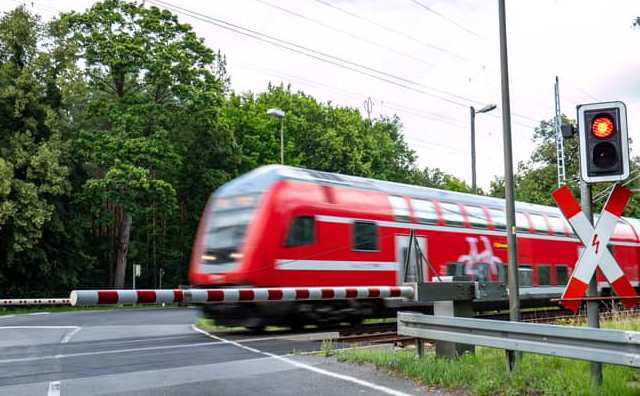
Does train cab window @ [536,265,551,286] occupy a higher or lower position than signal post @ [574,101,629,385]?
lower

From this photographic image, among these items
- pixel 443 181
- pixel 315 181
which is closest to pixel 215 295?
pixel 315 181

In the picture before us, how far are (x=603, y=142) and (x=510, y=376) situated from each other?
2.49 m

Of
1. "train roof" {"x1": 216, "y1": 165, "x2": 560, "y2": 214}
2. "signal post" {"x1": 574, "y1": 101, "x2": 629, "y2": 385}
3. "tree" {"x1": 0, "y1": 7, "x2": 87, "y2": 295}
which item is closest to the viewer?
"signal post" {"x1": 574, "y1": 101, "x2": 629, "y2": 385}

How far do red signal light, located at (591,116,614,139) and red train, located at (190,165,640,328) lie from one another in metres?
6.60

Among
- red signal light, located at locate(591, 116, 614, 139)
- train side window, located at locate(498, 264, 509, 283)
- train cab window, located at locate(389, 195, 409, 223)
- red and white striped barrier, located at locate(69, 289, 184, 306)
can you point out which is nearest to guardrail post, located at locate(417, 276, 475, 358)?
red signal light, located at locate(591, 116, 614, 139)

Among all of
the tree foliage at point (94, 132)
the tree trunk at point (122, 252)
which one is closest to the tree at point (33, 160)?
the tree foliage at point (94, 132)

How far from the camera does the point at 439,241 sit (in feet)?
55.3

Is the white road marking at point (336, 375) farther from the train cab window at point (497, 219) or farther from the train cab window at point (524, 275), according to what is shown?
the train cab window at point (524, 275)

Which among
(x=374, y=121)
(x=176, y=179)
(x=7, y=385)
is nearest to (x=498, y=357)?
(x=7, y=385)

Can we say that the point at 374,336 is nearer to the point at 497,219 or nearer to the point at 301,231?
the point at 301,231

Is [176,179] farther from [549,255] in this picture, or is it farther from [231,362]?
[231,362]

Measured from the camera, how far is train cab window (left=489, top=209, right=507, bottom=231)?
19.1m

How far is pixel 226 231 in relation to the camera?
568 inches

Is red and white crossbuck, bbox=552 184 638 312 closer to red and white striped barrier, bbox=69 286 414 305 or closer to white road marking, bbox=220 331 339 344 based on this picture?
red and white striped barrier, bbox=69 286 414 305
